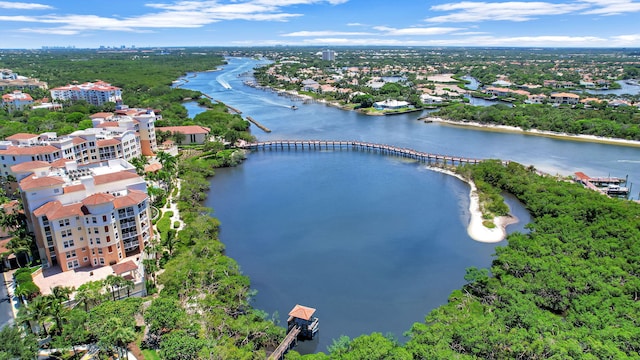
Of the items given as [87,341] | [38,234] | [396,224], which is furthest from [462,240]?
[38,234]

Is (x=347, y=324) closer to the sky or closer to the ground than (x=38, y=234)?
closer to the ground

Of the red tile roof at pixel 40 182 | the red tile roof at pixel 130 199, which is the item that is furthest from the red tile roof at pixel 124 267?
the red tile roof at pixel 40 182

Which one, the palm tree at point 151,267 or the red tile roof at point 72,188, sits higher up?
the red tile roof at point 72,188

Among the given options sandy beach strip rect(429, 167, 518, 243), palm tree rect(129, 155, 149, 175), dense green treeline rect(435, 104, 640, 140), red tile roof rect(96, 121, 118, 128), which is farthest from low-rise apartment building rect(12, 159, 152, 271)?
dense green treeline rect(435, 104, 640, 140)

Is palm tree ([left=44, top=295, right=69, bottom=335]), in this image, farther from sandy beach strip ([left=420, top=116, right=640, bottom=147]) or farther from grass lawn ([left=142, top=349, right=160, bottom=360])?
sandy beach strip ([left=420, top=116, right=640, bottom=147])

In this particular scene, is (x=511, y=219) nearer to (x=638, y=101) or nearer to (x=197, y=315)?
(x=197, y=315)

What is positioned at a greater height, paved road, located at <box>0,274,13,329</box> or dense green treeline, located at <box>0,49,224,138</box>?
dense green treeline, located at <box>0,49,224,138</box>

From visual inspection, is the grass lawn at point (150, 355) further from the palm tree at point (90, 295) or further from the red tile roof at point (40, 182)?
the red tile roof at point (40, 182)
